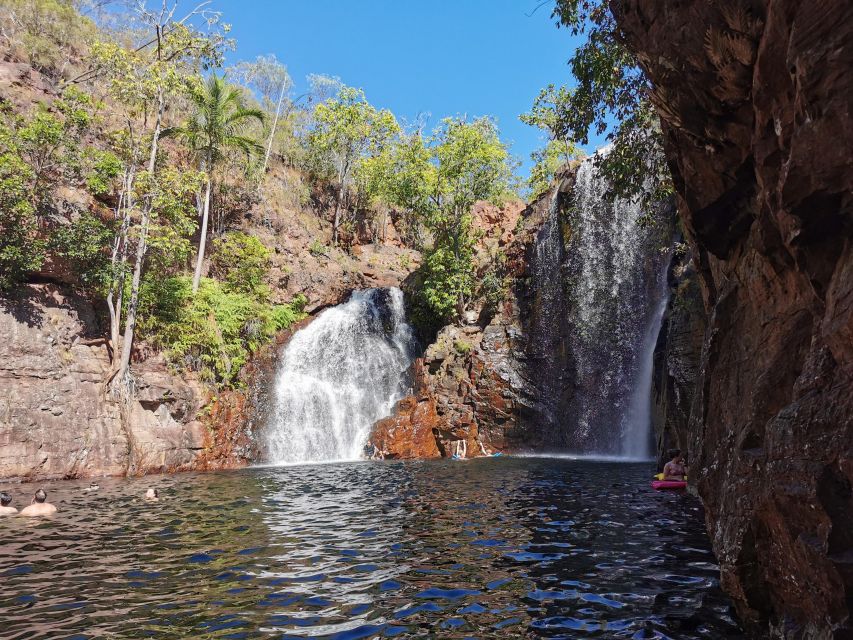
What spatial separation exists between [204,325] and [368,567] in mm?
19295

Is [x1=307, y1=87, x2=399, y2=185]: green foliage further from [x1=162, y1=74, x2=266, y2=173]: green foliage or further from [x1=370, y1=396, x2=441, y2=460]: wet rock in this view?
[x1=370, y1=396, x2=441, y2=460]: wet rock

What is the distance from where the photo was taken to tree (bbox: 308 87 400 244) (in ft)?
128

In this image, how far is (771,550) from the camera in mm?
4711

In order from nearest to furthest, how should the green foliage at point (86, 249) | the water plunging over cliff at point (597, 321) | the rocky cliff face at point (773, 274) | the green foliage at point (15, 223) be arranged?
the rocky cliff face at point (773, 274) < the green foliage at point (15, 223) < the green foliage at point (86, 249) < the water plunging over cliff at point (597, 321)

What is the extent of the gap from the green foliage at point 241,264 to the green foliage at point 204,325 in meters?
1.67

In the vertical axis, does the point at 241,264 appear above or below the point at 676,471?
above

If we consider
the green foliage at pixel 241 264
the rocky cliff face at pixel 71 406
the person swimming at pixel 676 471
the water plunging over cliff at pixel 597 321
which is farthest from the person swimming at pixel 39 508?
the water plunging over cliff at pixel 597 321

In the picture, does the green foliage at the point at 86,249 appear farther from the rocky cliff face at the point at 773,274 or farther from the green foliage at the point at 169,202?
the rocky cliff face at the point at 773,274

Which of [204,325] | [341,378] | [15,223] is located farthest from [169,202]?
[341,378]

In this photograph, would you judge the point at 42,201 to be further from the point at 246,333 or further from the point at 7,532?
the point at 7,532

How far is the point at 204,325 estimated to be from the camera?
24.0m

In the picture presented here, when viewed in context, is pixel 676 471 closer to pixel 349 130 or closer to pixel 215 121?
pixel 215 121

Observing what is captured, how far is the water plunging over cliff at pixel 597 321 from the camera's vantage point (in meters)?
24.6

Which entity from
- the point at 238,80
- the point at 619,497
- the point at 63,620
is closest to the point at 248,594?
the point at 63,620
